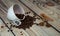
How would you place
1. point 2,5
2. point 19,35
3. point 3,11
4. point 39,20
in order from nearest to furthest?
1. point 19,35
2. point 39,20
3. point 3,11
4. point 2,5

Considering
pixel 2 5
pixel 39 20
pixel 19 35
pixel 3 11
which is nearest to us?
pixel 19 35

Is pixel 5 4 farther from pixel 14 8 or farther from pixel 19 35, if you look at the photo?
pixel 19 35

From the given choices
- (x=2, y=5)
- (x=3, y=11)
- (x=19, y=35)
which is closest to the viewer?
(x=19, y=35)

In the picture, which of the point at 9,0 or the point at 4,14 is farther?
the point at 9,0

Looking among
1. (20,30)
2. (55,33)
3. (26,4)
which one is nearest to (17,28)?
(20,30)

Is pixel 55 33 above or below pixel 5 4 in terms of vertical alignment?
below

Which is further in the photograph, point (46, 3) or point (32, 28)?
point (46, 3)

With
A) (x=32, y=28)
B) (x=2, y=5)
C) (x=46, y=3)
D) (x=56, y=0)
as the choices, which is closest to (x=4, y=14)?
(x=2, y=5)

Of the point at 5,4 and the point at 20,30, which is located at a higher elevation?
the point at 5,4

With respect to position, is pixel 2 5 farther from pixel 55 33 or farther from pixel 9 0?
pixel 55 33
